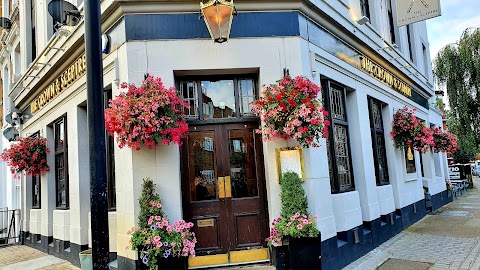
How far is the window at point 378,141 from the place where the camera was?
9.43 meters

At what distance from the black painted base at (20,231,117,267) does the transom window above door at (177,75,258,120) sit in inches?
119

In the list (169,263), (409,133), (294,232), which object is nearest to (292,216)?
(294,232)

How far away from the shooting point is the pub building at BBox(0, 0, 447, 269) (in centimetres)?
616

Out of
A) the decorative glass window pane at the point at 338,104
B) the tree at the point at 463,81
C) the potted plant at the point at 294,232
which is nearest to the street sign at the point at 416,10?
the decorative glass window pane at the point at 338,104

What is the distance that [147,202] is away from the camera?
5672mm

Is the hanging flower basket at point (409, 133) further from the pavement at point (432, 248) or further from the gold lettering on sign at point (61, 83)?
the gold lettering on sign at point (61, 83)

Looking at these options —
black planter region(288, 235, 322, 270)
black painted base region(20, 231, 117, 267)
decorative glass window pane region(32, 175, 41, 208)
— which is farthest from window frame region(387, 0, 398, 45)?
decorative glass window pane region(32, 175, 41, 208)

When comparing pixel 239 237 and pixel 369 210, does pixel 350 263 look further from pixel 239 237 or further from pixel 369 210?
pixel 239 237

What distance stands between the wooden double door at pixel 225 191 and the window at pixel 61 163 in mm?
4155

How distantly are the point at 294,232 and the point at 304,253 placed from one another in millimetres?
382

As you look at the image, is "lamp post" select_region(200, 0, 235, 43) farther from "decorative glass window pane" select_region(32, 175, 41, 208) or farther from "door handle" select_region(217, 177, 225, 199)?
"decorative glass window pane" select_region(32, 175, 41, 208)

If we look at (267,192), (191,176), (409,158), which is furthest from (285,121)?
(409,158)

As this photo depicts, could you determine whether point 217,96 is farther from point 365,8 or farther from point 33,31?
point 33,31

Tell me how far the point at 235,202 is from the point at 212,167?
71cm
